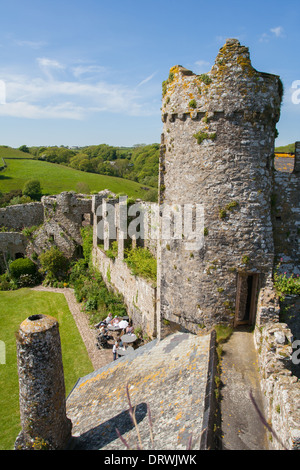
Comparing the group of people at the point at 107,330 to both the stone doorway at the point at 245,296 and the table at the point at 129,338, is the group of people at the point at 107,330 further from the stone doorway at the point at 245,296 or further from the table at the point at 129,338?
the stone doorway at the point at 245,296

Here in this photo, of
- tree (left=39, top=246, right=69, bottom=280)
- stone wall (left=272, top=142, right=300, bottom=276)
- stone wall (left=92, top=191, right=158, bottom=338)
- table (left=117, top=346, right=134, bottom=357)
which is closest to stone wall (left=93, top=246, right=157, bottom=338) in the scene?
stone wall (left=92, top=191, right=158, bottom=338)

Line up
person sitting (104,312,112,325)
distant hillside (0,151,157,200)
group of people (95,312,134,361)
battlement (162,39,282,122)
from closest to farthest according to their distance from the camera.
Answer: battlement (162,39,282,122)
group of people (95,312,134,361)
person sitting (104,312,112,325)
distant hillside (0,151,157,200)

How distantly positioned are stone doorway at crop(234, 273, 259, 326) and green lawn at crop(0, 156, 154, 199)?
135 ft

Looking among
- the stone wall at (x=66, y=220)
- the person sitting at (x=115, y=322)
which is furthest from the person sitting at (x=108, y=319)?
the stone wall at (x=66, y=220)

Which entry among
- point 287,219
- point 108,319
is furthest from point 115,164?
point 287,219

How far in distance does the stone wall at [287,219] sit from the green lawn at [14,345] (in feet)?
27.4

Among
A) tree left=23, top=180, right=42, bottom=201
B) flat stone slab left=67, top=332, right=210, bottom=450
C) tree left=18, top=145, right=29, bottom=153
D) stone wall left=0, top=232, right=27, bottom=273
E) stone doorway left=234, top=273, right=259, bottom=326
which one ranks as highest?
tree left=18, top=145, right=29, bottom=153

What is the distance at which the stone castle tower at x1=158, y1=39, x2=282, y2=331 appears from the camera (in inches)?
226

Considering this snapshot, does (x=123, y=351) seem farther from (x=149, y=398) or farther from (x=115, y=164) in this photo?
(x=115, y=164)

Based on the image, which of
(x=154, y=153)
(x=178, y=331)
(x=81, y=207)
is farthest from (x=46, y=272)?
(x=154, y=153)

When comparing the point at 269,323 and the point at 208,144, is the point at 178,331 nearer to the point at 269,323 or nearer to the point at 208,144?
the point at 269,323

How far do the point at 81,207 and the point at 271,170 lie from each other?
17.5 meters

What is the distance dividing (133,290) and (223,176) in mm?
8423

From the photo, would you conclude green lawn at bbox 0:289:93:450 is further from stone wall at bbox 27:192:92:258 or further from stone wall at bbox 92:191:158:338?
stone wall at bbox 27:192:92:258
